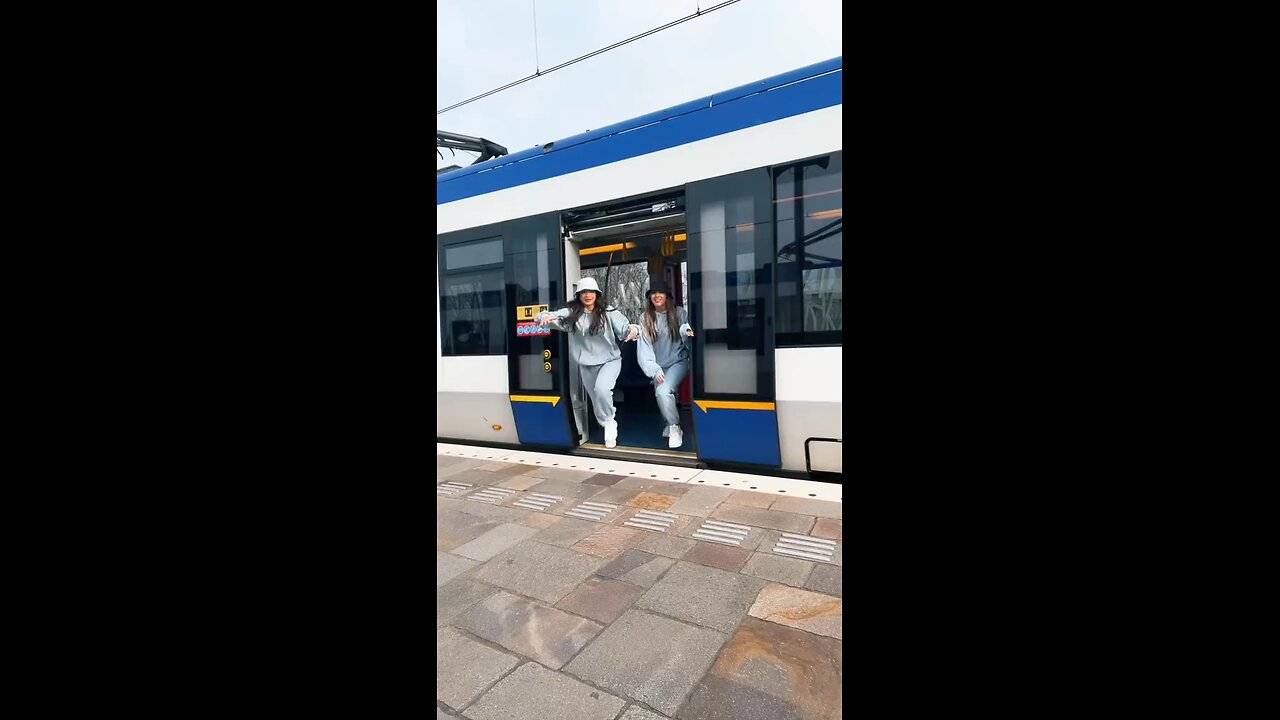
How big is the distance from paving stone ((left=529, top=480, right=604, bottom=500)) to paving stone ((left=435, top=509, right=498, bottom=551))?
678 mm

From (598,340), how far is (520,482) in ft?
5.58

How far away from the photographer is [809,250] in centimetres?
388

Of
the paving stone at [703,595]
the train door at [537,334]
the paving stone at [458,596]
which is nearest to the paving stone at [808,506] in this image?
the paving stone at [703,595]

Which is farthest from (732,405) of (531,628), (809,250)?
(531,628)

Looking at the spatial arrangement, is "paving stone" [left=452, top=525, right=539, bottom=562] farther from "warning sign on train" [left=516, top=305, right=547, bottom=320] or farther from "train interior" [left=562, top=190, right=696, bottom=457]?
"warning sign on train" [left=516, top=305, right=547, bottom=320]

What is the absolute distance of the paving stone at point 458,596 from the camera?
2.45 m

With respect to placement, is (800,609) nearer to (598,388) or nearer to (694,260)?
(694,260)

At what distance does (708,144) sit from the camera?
4250 millimetres

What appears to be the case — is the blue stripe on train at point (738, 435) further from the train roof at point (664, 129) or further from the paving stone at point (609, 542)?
the train roof at point (664, 129)
